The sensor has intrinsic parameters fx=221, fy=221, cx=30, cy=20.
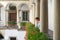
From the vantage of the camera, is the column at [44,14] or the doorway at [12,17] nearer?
the column at [44,14]

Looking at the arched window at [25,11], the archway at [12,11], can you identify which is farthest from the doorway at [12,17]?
the arched window at [25,11]

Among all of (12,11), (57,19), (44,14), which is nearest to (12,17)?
(12,11)

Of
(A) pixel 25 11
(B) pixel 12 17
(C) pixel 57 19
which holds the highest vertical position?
(C) pixel 57 19

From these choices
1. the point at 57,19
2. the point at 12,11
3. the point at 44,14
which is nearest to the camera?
the point at 57,19

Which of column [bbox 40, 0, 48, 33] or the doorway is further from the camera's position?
the doorway

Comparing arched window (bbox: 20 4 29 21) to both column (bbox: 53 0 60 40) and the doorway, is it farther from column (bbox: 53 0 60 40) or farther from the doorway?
column (bbox: 53 0 60 40)

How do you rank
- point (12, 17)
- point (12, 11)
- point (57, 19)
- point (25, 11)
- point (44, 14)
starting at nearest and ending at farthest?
point (57, 19) → point (44, 14) → point (25, 11) → point (12, 11) → point (12, 17)

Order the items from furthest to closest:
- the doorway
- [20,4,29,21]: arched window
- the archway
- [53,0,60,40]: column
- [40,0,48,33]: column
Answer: the doorway
the archway
[20,4,29,21]: arched window
[40,0,48,33]: column
[53,0,60,40]: column

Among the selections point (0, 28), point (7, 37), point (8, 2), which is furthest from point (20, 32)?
point (8, 2)

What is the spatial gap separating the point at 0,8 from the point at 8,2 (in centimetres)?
165

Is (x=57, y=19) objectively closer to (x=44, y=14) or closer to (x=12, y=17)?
(x=44, y=14)

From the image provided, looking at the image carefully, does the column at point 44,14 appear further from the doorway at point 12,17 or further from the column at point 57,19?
the doorway at point 12,17

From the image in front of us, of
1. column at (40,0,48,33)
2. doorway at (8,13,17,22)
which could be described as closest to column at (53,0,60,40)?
column at (40,0,48,33)

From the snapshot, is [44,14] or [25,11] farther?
[25,11]
